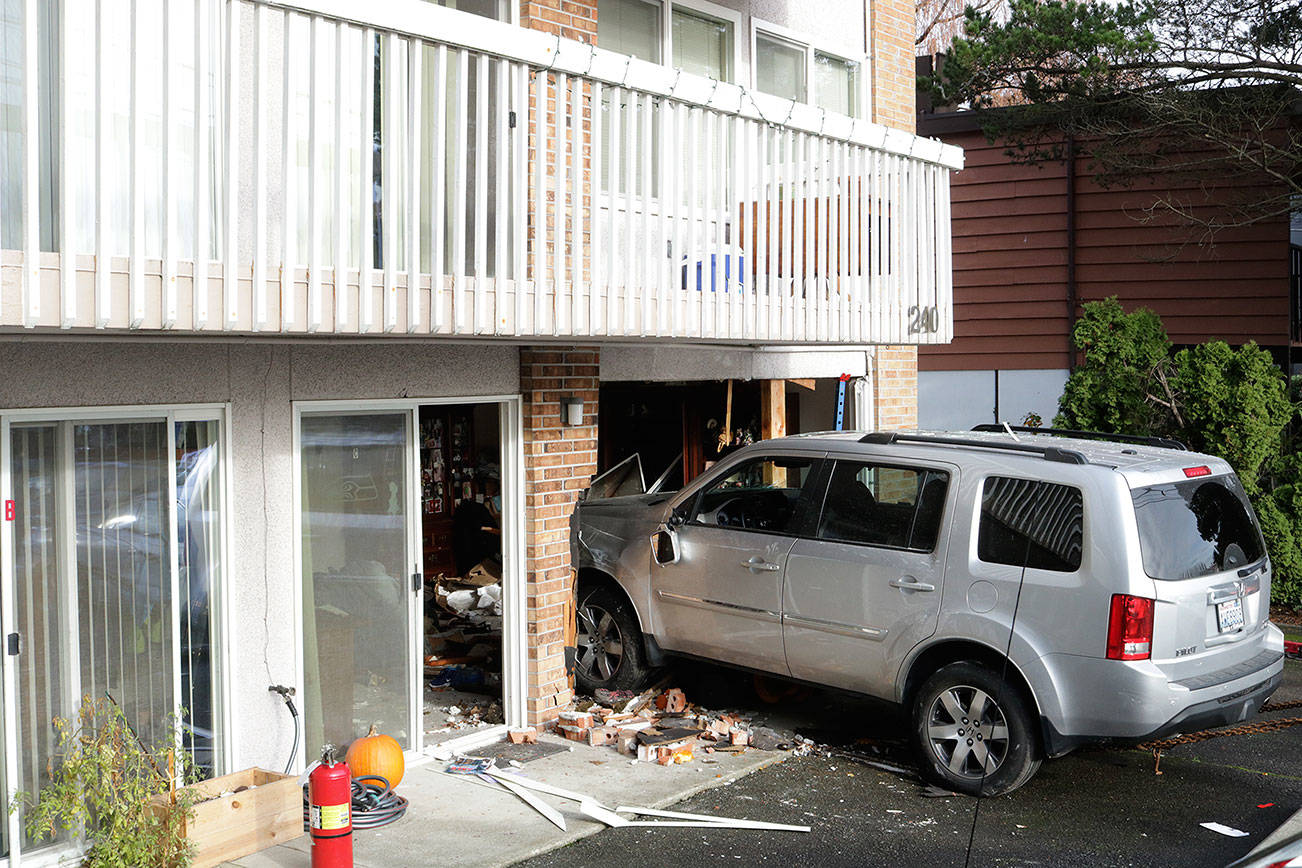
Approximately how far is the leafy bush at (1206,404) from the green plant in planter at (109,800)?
964 centimetres

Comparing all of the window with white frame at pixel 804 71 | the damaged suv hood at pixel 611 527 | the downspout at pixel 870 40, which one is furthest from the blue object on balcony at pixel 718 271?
the downspout at pixel 870 40

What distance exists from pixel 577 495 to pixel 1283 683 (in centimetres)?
566

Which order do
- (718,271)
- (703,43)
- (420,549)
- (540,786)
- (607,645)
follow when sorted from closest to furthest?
(540,786) < (420,549) < (718,271) < (607,645) < (703,43)

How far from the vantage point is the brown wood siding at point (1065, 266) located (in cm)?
1546

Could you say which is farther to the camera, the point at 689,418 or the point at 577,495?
the point at 689,418

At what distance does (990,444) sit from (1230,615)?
157 centimetres

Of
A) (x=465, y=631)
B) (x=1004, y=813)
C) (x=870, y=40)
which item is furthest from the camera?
(x=870, y=40)

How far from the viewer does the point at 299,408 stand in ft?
22.8

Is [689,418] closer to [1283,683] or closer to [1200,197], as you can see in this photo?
[1283,683]

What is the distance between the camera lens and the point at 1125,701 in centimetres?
661

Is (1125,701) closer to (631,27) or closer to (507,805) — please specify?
(507,805)

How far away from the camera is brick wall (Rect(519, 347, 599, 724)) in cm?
834

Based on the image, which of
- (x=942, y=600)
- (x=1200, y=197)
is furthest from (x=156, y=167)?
(x=1200, y=197)


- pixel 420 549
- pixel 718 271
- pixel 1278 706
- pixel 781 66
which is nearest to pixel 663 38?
pixel 781 66
